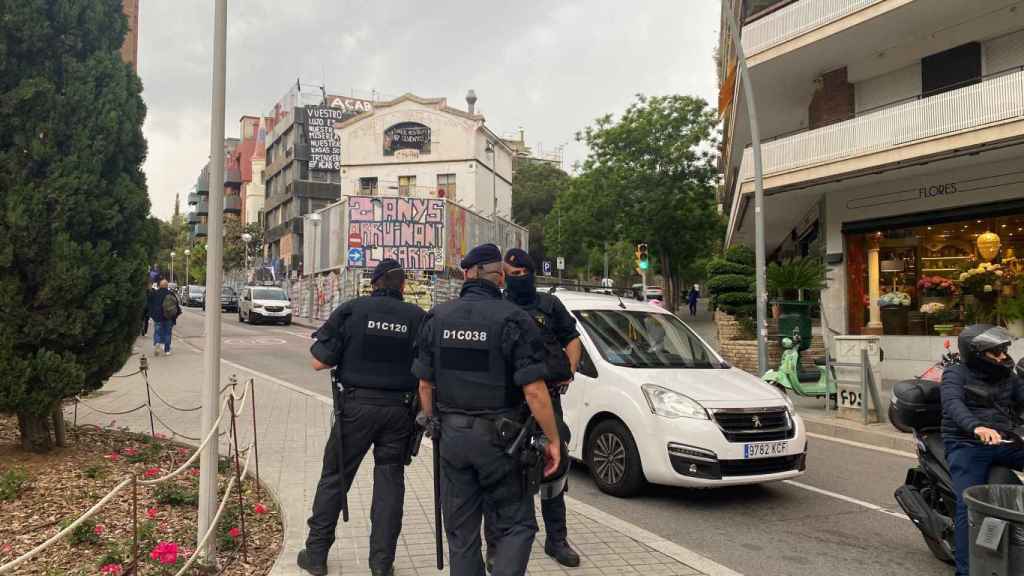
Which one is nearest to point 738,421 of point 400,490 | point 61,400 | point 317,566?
point 400,490

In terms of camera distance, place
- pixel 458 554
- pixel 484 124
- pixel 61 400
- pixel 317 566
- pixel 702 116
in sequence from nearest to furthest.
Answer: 1. pixel 458 554
2. pixel 317 566
3. pixel 61 400
4. pixel 702 116
5. pixel 484 124

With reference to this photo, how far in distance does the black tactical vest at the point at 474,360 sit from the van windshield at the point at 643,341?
315 centimetres

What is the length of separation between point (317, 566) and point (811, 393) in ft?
27.5

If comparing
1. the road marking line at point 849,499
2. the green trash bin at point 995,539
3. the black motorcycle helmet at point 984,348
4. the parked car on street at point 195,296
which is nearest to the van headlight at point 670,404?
the road marking line at point 849,499

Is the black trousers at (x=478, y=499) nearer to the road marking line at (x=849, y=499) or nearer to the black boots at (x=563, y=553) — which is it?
the black boots at (x=563, y=553)

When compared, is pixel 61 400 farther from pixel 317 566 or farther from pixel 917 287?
pixel 917 287

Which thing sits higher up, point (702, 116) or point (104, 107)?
point (702, 116)

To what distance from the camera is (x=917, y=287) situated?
16.2m

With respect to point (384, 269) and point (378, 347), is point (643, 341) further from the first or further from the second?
point (378, 347)

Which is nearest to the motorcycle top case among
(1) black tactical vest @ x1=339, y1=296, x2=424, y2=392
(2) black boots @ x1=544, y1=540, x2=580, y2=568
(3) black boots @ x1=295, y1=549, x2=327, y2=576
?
(2) black boots @ x1=544, y1=540, x2=580, y2=568

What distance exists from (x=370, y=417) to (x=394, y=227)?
100ft

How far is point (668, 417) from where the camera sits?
580cm

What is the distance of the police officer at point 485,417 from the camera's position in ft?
11.0

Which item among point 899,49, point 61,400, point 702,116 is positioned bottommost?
point 61,400
